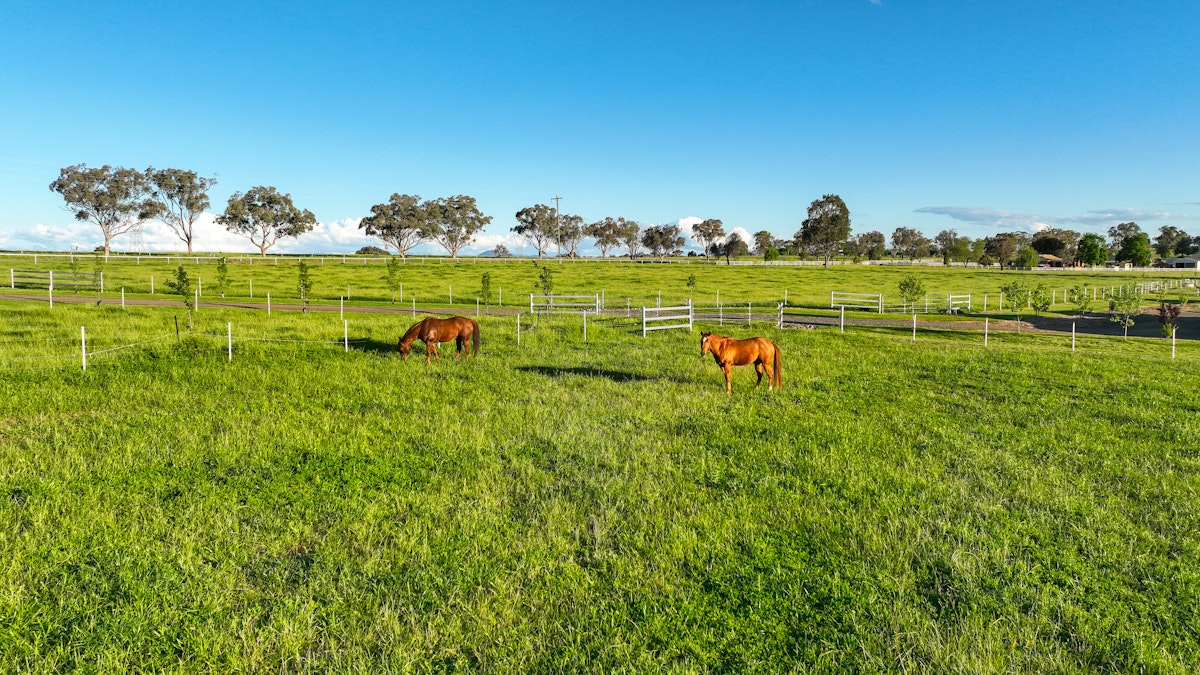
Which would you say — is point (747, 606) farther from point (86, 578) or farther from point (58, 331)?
point (58, 331)

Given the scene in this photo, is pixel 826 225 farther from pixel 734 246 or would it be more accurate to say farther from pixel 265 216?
pixel 265 216

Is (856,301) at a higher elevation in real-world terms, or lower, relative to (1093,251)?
lower

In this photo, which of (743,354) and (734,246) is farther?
(734,246)

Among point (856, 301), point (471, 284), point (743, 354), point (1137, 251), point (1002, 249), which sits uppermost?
point (1002, 249)

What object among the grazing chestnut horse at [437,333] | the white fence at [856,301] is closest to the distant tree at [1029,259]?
the white fence at [856,301]

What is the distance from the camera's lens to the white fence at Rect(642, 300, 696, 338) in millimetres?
21956

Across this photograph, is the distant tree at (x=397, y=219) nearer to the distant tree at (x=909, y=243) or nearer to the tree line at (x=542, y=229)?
the tree line at (x=542, y=229)

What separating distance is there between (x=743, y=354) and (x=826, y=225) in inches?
4534

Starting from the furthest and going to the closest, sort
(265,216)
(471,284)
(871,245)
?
(871,245), (265,216), (471,284)

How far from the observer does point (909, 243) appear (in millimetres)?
194875

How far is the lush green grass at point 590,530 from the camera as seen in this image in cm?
425

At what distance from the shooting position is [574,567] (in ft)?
17.1

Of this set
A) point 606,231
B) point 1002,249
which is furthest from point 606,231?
point 1002,249

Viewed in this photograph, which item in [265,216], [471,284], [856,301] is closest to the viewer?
[856,301]
